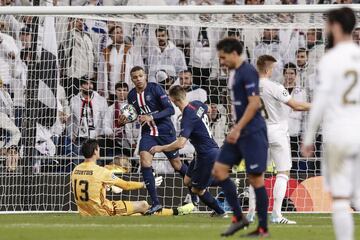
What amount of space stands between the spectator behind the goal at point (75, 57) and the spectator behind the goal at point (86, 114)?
0.15 metres

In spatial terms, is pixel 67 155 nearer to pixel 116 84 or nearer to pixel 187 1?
pixel 116 84

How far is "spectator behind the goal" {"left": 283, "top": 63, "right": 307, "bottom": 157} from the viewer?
18422 millimetres

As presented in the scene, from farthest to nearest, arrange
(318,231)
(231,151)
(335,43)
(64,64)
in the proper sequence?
(64,64), (318,231), (231,151), (335,43)

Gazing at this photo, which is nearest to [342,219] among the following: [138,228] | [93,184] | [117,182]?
[138,228]

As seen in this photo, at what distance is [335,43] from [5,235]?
15.8 ft

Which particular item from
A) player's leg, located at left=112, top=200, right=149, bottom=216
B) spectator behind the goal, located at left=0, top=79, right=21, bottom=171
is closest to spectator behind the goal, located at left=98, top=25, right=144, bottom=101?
spectator behind the goal, located at left=0, top=79, right=21, bottom=171

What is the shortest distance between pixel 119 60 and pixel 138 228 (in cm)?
690

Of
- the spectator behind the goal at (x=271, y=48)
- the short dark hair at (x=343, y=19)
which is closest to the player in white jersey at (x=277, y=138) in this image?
the spectator behind the goal at (x=271, y=48)

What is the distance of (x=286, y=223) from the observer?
1426 cm

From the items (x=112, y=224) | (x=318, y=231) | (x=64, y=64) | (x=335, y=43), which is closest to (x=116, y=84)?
(x=64, y=64)

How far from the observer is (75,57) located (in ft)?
62.4

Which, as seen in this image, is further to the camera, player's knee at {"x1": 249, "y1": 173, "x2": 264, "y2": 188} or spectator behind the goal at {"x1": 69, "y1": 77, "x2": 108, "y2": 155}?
spectator behind the goal at {"x1": 69, "y1": 77, "x2": 108, "y2": 155}

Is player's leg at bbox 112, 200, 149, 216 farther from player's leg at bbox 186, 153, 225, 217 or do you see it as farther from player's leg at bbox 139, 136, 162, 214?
player's leg at bbox 186, 153, 225, 217

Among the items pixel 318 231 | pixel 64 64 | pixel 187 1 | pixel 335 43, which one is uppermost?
pixel 187 1
